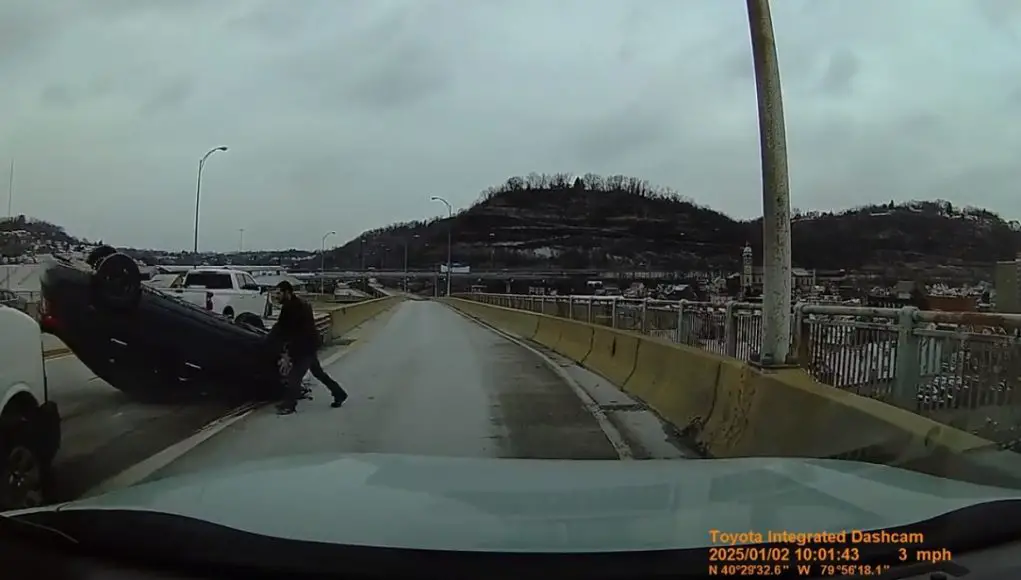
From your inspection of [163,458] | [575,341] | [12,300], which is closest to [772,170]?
[163,458]

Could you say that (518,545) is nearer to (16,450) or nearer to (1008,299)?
(16,450)

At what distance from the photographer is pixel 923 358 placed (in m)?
7.38

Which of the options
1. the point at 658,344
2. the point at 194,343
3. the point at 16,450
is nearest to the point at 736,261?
the point at 658,344

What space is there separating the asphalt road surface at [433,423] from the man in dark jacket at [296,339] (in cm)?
22

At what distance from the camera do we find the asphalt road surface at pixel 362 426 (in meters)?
8.30

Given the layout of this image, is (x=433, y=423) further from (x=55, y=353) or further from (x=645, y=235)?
(x=645, y=235)

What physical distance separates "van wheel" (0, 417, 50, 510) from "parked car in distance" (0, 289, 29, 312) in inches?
38.4

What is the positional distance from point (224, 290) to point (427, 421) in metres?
7.61

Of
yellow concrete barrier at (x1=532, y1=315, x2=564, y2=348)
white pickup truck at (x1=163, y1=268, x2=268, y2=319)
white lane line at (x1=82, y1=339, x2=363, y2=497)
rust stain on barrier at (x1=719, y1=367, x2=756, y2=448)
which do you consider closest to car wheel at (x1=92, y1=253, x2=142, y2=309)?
white lane line at (x1=82, y1=339, x2=363, y2=497)

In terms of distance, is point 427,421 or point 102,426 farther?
point 427,421

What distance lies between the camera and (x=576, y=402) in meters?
12.8

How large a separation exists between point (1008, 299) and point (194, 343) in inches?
355

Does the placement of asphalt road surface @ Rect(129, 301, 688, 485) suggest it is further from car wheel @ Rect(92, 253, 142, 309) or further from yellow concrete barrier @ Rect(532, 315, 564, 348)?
yellow concrete barrier @ Rect(532, 315, 564, 348)
